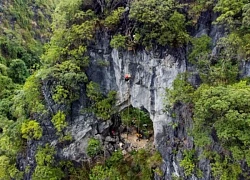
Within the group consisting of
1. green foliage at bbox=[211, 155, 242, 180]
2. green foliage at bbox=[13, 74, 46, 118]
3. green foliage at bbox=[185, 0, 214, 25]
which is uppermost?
green foliage at bbox=[185, 0, 214, 25]

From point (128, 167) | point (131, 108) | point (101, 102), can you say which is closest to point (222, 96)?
point (128, 167)

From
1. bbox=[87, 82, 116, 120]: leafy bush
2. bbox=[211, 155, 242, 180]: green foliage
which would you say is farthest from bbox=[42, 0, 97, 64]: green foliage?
bbox=[211, 155, 242, 180]: green foliage

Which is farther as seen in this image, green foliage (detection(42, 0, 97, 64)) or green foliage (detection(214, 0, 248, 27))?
green foliage (detection(42, 0, 97, 64))

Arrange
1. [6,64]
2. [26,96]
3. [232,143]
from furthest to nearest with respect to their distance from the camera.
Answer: [6,64] → [26,96] → [232,143]

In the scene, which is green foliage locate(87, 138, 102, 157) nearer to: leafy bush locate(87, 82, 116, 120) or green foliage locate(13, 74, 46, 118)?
leafy bush locate(87, 82, 116, 120)

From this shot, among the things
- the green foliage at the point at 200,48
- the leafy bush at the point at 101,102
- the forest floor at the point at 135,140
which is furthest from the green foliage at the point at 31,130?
the green foliage at the point at 200,48

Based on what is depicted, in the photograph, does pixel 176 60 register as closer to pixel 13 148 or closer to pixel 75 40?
pixel 75 40

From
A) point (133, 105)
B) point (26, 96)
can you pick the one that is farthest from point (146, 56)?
point (26, 96)
